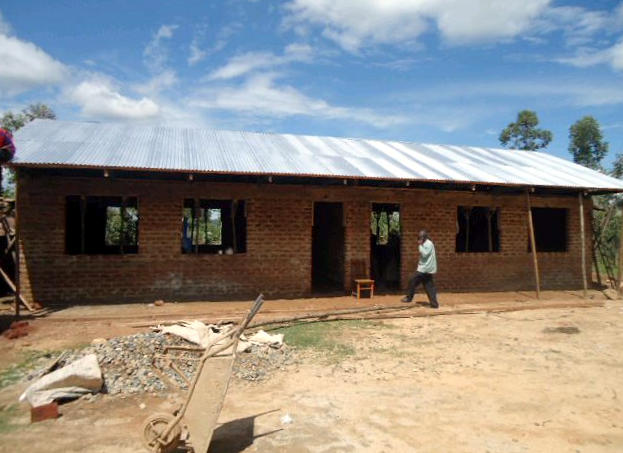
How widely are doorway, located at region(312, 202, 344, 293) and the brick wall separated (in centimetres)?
77

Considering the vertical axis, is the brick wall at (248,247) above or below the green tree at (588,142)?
below

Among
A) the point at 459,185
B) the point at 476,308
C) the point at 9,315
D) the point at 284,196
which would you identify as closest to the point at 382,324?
the point at 476,308

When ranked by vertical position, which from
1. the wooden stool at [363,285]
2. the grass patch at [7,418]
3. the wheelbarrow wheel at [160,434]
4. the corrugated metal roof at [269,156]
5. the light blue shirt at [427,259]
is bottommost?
the grass patch at [7,418]

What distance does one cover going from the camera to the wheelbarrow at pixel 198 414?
3.32 meters

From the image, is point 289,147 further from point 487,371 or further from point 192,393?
point 192,393

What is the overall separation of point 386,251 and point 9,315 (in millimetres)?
9426

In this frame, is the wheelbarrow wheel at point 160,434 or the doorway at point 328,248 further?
the doorway at point 328,248

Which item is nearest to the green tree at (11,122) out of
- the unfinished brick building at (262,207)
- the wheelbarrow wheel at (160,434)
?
the unfinished brick building at (262,207)

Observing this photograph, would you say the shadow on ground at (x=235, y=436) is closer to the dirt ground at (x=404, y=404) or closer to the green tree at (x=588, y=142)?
the dirt ground at (x=404, y=404)

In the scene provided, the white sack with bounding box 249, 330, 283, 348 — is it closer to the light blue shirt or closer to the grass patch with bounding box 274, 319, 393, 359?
the grass patch with bounding box 274, 319, 393, 359

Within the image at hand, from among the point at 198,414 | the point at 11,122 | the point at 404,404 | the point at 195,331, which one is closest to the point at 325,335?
the point at 195,331

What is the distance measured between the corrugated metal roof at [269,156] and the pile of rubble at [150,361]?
3.97 m

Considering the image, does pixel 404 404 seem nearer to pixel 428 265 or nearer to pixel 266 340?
pixel 266 340

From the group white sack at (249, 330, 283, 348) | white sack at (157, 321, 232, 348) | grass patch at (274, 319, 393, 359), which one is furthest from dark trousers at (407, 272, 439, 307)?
white sack at (157, 321, 232, 348)
